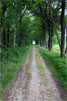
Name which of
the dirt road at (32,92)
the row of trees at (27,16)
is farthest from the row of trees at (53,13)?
the dirt road at (32,92)

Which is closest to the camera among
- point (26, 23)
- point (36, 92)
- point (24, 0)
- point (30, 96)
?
point (30, 96)

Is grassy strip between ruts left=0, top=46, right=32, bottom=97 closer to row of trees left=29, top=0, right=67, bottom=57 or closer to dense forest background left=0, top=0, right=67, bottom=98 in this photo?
dense forest background left=0, top=0, right=67, bottom=98

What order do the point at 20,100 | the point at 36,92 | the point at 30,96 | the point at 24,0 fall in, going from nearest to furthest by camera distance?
the point at 20,100 < the point at 30,96 < the point at 36,92 < the point at 24,0

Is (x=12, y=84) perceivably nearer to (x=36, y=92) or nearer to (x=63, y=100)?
(x=36, y=92)

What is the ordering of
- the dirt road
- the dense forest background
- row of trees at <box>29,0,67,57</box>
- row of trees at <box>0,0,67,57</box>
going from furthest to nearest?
row of trees at <box>29,0,67,57</box> → row of trees at <box>0,0,67,57</box> → the dense forest background → the dirt road

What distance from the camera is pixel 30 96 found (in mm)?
5375

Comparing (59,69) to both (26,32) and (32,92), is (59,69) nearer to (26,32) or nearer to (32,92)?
(32,92)

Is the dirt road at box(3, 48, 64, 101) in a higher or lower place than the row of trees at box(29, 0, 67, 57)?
lower

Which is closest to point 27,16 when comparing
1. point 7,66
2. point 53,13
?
point 53,13

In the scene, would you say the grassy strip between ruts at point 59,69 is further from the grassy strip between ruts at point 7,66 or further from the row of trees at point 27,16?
the row of trees at point 27,16

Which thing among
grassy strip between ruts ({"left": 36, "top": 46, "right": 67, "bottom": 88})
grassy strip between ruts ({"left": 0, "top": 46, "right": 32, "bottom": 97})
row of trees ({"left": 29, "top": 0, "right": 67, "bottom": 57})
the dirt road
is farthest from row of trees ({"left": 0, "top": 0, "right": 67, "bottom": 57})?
the dirt road

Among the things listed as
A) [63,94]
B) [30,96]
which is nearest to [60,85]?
[63,94]

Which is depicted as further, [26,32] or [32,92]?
[26,32]

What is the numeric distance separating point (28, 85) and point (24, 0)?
6.37 m
